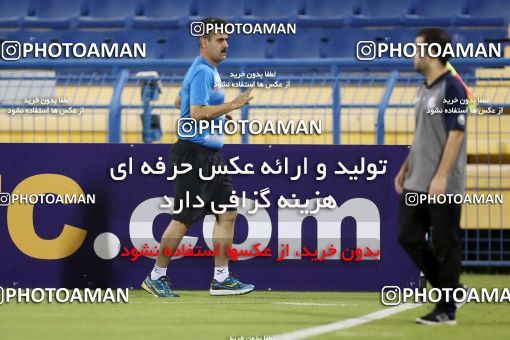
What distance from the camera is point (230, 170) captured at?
8.56 meters

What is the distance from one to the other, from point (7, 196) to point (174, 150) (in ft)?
4.06

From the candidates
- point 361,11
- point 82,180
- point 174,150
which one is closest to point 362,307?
point 174,150

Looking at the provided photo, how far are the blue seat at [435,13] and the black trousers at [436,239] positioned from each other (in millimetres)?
7237

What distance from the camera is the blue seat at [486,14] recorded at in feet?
43.2

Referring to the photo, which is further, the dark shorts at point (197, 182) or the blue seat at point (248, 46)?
the blue seat at point (248, 46)

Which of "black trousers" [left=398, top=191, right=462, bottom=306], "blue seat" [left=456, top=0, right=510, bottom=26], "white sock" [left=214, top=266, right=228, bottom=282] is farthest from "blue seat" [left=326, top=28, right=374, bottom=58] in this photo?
"black trousers" [left=398, top=191, right=462, bottom=306]

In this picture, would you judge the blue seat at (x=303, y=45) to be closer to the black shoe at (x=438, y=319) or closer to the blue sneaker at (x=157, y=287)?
the blue sneaker at (x=157, y=287)

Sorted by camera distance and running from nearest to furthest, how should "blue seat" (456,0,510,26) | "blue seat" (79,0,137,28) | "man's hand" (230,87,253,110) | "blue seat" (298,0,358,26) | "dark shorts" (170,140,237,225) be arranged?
1. "man's hand" (230,87,253,110)
2. "dark shorts" (170,140,237,225)
3. "blue seat" (456,0,510,26)
4. "blue seat" (298,0,358,26)
5. "blue seat" (79,0,137,28)

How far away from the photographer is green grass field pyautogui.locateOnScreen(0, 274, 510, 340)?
5.82m

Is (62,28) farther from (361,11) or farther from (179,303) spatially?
(179,303)

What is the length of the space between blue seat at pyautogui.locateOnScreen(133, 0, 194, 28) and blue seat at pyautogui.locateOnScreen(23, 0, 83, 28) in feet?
2.48

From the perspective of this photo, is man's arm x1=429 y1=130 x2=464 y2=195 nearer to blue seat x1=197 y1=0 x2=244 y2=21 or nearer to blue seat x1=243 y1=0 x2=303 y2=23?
blue seat x1=243 y1=0 x2=303 y2=23

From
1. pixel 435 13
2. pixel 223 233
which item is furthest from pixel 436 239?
pixel 435 13

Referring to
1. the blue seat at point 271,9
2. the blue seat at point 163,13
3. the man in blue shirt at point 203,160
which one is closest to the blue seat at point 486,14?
the blue seat at point 271,9
